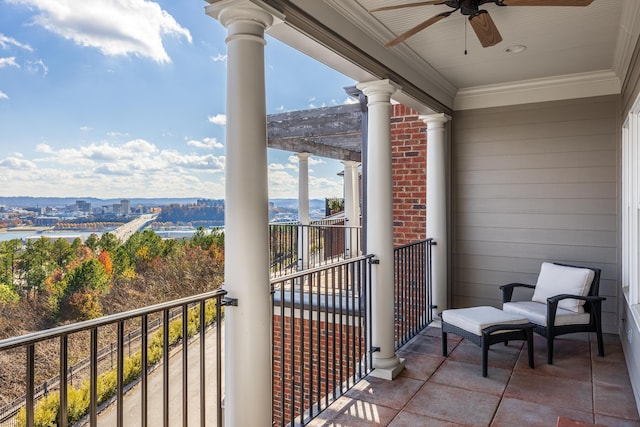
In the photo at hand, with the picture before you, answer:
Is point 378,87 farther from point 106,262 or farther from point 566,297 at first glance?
point 106,262

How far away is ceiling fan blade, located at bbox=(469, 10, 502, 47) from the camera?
2.45 meters

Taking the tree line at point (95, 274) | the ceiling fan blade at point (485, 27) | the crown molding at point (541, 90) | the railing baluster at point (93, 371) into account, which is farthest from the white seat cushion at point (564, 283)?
the tree line at point (95, 274)

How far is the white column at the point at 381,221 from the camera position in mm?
3348

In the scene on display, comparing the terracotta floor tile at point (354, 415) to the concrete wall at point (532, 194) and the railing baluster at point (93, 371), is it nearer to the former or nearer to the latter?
the railing baluster at point (93, 371)

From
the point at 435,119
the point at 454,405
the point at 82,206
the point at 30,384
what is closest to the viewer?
the point at 30,384

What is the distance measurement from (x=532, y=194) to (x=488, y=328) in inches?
75.3

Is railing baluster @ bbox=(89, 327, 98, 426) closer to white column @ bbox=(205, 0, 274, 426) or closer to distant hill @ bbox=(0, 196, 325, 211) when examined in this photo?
white column @ bbox=(205, 0, 274, 426)

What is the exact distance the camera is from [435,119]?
15.0 feet

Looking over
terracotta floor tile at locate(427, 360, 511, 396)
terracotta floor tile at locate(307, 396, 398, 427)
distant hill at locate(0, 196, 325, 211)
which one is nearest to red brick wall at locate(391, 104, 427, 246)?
terracotta floor tile at locate(427, 360, 511, 396)

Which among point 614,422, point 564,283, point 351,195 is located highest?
point 351,195

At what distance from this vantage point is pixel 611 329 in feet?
13.9

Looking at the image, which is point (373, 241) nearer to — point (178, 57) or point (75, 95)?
point (75, 95)

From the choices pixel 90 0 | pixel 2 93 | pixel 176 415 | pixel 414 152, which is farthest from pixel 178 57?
pixel 414 152

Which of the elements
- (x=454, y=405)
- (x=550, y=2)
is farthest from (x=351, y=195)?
(x=550, y=2)
